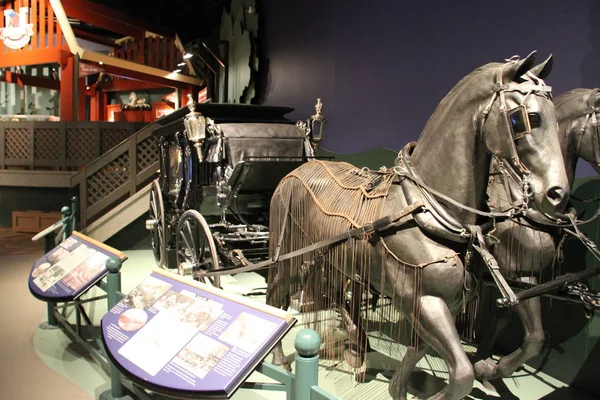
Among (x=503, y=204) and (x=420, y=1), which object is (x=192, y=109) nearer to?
(x=420, y=1)

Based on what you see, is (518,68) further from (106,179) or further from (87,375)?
(106,179)

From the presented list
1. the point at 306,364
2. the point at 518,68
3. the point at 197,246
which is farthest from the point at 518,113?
the point at 197,246

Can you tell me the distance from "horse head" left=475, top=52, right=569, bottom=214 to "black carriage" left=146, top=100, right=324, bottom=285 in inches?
91.9

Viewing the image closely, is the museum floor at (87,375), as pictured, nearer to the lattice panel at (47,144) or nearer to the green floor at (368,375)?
the green floor at (368,375)

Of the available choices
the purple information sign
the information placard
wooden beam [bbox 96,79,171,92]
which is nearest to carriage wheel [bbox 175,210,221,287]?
the information placard

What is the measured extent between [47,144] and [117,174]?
4.61ft

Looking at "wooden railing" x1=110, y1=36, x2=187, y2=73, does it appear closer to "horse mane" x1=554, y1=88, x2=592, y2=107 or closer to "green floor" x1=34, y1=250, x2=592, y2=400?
"green floor" x1=34, y1=250, x2=592, y2=400

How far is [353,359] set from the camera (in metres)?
3.16

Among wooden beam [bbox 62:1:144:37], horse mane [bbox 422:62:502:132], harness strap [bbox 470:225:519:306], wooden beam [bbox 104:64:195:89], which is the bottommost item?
harness strap [bbox 470:225:519:306]

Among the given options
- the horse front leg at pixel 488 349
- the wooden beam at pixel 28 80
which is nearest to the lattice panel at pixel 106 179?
the wooden beam at pixel 28 80

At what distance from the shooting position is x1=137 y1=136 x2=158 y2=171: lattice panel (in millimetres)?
7273

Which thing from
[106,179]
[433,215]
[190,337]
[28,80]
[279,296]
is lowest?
[279,296]

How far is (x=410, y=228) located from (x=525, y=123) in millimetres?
653

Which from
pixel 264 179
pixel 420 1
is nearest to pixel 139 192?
pixel 264 179
